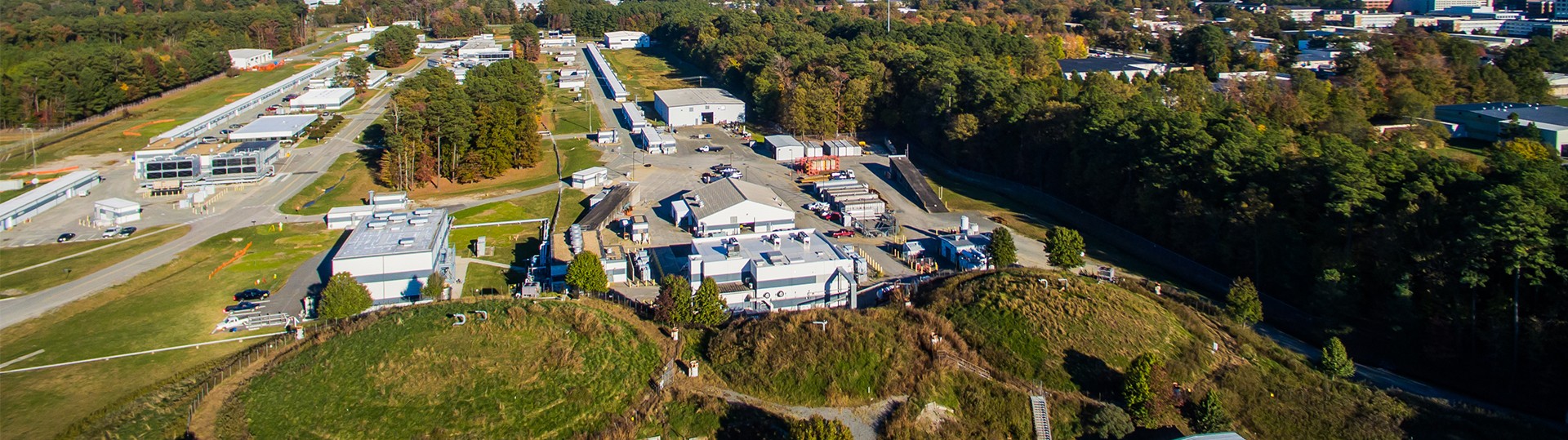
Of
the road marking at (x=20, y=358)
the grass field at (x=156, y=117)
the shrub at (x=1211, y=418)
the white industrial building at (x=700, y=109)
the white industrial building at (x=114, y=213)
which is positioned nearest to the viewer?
the shrub at (x=1211, y=418)

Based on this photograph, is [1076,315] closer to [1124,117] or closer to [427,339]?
[427,339]

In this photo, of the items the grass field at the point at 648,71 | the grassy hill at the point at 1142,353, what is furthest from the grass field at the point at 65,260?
the grass field at the point at 648,71

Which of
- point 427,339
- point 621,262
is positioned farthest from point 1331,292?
point 427,339

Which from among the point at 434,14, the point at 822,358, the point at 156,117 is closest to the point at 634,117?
the point at 156,117

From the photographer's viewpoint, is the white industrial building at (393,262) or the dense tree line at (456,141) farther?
the dense tree line at (456,141)

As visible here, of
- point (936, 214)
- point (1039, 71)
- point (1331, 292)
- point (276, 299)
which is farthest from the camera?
point (1039, 71)

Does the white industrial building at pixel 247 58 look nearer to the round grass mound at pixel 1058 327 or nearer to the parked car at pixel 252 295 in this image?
the parked car at pixel 252 295
